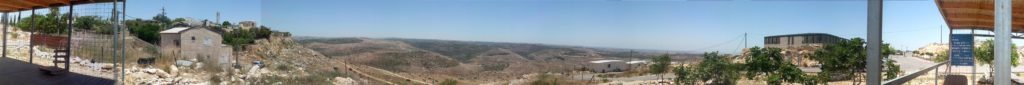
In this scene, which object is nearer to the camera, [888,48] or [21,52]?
[888,48]

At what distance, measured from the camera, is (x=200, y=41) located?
528 centimetres

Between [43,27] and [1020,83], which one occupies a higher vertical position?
[43,27]

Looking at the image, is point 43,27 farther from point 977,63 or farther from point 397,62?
point 977,63

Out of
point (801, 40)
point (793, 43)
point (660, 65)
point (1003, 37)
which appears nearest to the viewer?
point (1003, 37)

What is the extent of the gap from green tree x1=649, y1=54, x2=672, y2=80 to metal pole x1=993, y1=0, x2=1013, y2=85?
2400 mm

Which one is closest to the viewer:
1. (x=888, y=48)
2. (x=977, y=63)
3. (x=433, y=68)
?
(x=888, y=48)

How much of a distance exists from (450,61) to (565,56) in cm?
82

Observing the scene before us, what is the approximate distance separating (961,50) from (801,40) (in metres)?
1.48

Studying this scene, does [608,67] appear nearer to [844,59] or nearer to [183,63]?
[844,59]

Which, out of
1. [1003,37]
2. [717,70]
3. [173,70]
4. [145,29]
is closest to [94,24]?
[145,29]

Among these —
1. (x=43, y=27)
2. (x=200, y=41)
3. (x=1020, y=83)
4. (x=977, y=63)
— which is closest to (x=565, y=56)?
(x=200, y=41)

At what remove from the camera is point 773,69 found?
5.41m

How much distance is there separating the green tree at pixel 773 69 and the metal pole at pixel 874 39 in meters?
2.18

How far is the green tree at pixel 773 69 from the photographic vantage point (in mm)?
5164
